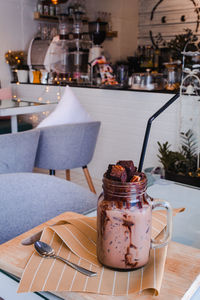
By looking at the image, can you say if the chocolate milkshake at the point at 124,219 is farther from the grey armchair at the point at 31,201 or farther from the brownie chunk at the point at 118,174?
the grey armchair at the point at 31,201

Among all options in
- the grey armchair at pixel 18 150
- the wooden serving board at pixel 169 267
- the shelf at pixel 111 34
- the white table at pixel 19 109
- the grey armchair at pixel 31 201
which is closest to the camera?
the wooden serving board at pixel 169 267

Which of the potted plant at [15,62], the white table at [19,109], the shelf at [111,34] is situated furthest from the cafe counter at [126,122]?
the shelf at [111,34]

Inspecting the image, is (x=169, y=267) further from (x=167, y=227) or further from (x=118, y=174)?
(x=118, y=174)

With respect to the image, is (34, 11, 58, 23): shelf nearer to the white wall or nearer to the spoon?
the white wall

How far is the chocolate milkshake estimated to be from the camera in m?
0.61

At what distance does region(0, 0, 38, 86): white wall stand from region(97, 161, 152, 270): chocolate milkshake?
455 centimetres

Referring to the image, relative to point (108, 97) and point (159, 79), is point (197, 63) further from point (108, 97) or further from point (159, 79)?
Result: point (108, 97)

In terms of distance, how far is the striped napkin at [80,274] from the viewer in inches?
23.4

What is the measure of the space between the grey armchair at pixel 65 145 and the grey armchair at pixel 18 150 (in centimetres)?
19

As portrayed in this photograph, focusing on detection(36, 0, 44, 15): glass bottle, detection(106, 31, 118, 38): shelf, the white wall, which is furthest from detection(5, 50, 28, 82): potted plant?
detection(106, 31, 118, 38): shelf

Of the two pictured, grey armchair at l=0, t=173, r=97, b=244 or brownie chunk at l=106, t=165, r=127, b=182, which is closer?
brownie chunk at l=106, t=165, r=127, b=182

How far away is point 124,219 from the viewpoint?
2.01 feet

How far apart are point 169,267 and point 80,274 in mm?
163

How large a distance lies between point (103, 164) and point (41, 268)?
10.5 feet
